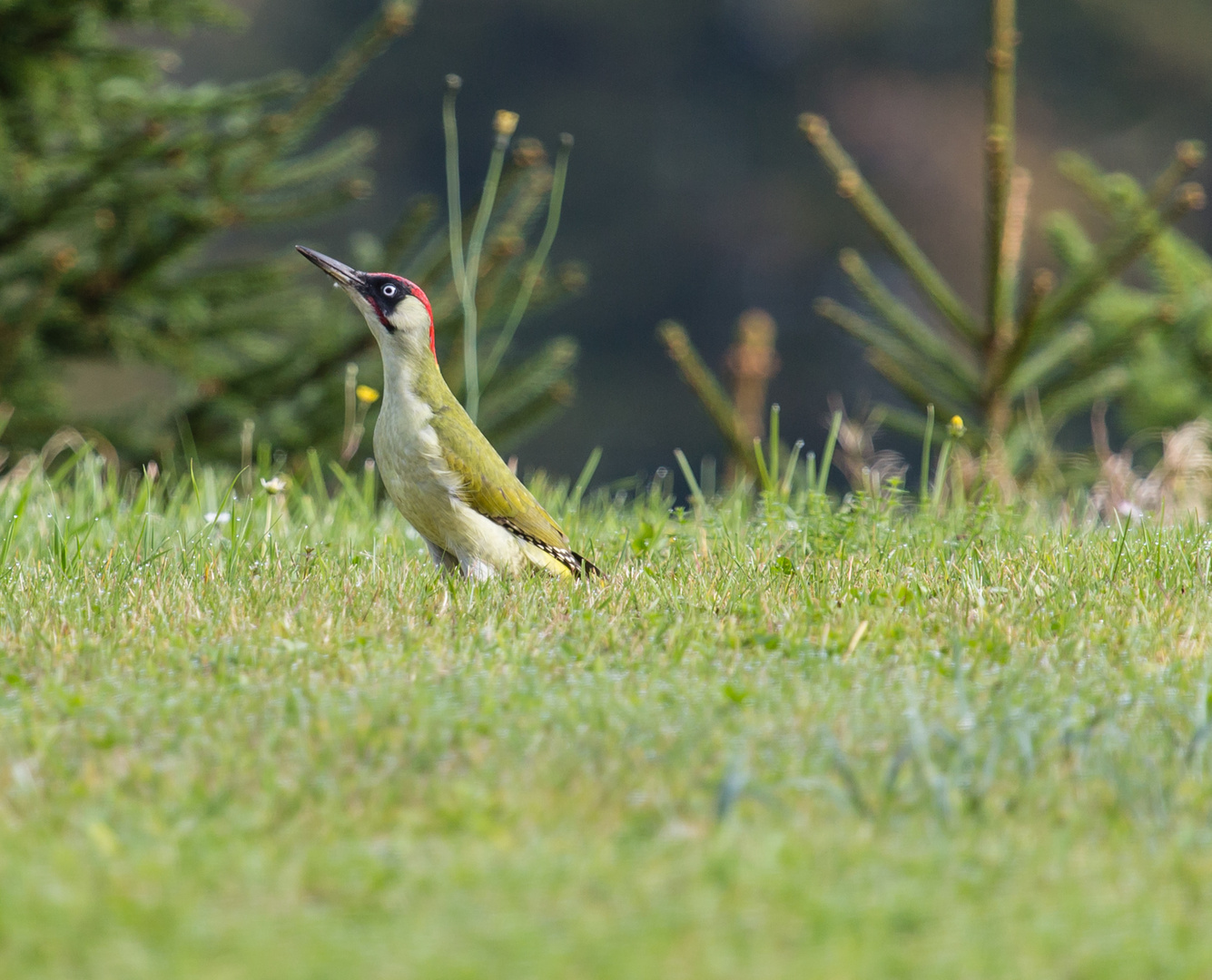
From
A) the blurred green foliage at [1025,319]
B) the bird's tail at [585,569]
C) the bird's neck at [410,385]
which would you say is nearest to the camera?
the bird's tail at [585,569]

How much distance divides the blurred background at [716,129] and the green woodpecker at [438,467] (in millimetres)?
20285

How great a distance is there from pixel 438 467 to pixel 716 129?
26345mm

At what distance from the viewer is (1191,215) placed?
2497cm

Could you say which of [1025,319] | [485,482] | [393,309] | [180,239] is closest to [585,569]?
[485,482]

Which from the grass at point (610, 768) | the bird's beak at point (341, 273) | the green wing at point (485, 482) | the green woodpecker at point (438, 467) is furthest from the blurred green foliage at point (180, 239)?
the grass at point (610, 768)

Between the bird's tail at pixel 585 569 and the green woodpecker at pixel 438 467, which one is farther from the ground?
the green woodpecker at pixel 438 467

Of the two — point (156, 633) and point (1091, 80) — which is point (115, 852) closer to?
point (156, 633)

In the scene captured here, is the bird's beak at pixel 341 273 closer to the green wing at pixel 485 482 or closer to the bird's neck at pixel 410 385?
the bird's neck at pixel 410 385

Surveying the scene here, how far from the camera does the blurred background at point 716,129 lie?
1054 inches

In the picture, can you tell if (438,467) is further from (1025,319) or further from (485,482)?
(1025,319)

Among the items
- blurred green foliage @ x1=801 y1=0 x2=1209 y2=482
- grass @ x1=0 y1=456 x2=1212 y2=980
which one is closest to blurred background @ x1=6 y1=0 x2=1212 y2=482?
blurred green foliage @ x1=801 y1=0 x2=1209 y2=482

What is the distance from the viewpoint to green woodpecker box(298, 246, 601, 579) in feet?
14.6

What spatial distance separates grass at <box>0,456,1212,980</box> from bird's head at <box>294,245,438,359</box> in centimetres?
78

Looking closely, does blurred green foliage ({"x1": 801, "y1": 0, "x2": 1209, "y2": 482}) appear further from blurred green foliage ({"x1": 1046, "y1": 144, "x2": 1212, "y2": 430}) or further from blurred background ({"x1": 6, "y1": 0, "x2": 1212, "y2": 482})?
blurred background ({"x1": 6, "y1": 0, "x2": 1212, "y2": 482})
